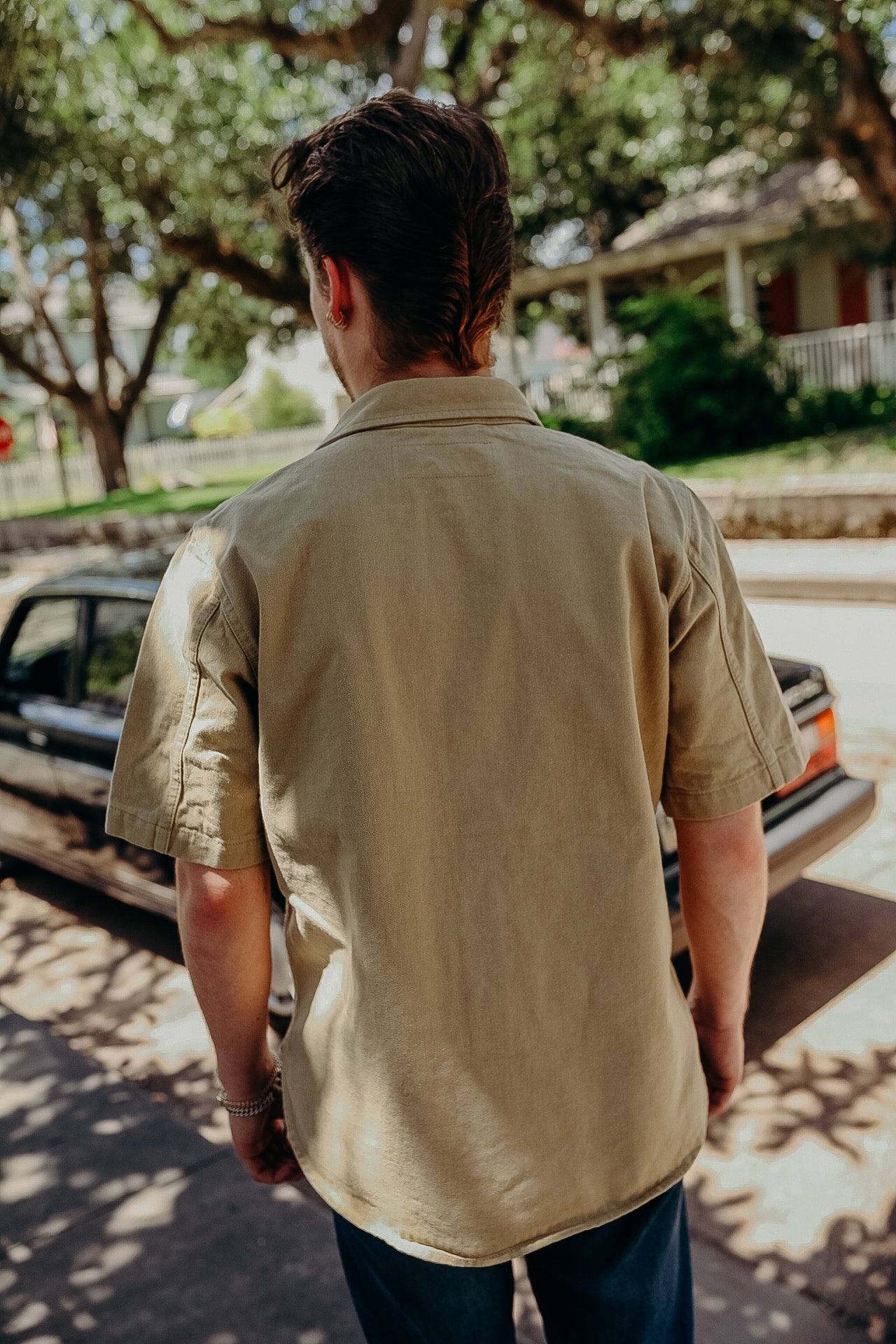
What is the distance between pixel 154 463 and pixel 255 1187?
33551mm

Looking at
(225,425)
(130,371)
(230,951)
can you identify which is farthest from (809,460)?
(130,371)

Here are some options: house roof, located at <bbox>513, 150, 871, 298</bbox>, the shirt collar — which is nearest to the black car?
the shirt collar

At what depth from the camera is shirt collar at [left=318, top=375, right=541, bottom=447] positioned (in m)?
1.26

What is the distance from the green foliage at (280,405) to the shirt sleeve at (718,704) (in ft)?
144

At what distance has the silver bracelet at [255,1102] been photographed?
1559mm

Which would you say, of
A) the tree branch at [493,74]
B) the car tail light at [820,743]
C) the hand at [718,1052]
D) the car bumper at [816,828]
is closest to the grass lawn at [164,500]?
the tree branch at [493,74]

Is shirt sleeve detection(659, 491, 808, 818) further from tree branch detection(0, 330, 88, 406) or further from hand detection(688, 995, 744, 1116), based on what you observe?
tree branch detection(0, 330, 88, 406)

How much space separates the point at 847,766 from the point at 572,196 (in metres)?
25.3

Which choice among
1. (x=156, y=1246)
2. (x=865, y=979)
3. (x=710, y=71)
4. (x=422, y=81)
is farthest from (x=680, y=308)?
(x=156, y=1246)

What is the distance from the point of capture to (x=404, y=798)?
1.23m

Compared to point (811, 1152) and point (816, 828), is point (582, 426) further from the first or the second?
point (811, 1152)

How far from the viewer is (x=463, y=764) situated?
1225 mm

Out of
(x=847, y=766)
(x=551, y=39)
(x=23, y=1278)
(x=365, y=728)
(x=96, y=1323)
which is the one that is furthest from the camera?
(x=551, y=39)

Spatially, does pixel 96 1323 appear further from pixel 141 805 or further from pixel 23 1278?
pixel 141 805
